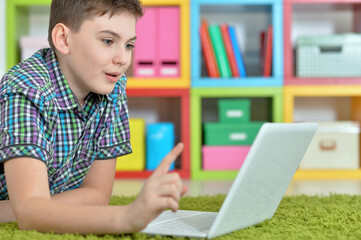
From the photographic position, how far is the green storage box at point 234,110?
8.42 feet

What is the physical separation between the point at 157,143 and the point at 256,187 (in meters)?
1.66

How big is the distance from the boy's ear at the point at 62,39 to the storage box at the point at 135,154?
144 centimetres

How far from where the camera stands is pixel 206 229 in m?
0.91

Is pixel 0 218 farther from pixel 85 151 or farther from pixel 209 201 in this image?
pixel 209 201

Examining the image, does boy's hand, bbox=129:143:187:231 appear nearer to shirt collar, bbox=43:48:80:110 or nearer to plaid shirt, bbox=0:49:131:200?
plaid shirt, bbox=0:49:131:200

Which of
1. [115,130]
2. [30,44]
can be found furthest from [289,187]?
[30,44]

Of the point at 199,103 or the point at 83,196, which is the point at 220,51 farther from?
the point at 83,196

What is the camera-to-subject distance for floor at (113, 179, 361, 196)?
6.33ft

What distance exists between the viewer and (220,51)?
2559 millimetres

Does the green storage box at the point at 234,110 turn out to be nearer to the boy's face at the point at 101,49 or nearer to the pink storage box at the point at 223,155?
the pink storage box at the point at 223,155

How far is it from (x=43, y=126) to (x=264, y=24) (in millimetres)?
2033

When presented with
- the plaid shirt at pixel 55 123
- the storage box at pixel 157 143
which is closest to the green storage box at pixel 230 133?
the storage box at pixel 157 143

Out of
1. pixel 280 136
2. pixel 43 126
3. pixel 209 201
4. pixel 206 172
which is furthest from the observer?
pixel 206 172

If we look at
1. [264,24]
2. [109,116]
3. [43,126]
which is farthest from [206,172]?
[43,126]
